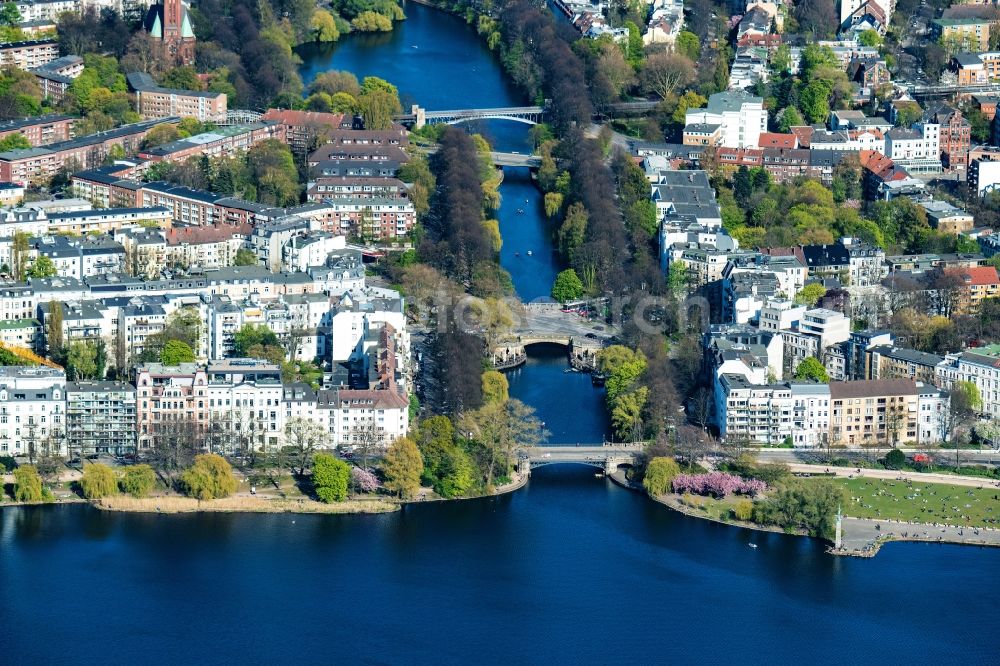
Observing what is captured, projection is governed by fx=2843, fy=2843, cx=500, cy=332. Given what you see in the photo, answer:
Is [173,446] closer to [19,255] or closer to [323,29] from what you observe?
[19,255]

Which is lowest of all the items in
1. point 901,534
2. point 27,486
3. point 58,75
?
point 901,534

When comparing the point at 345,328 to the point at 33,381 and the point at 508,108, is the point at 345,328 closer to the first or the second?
the point at 33,381

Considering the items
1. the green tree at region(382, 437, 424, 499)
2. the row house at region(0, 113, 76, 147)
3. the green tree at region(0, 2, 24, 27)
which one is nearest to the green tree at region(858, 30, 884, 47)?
the row house at region(0, 113, 76, 147)

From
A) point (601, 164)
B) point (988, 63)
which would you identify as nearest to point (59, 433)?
point (601, 164)

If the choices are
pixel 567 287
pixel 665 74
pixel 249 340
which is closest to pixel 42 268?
pixel 249 340

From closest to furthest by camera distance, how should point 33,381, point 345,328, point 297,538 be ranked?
point 297,538 → point 33,381 → point 345,328
